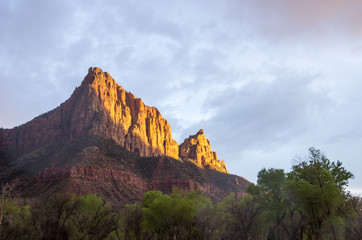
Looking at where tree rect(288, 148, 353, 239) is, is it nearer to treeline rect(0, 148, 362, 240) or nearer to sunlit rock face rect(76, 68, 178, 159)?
treeline rect(0, 148, 362, 240)

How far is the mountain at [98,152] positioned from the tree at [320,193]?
5553 centimetres

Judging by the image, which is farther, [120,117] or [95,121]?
[120,117]

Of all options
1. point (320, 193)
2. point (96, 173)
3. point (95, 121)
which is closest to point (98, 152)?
point (96, 173)

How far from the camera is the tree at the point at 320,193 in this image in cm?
2522

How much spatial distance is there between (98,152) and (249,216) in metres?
83.0

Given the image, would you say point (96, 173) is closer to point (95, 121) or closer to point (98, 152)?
point (98, 152)

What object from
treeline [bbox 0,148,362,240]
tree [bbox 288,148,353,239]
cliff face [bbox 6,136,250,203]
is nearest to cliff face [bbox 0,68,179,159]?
cliff face [bbox 6,136,250,203]

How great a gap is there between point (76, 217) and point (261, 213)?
21.9 metres

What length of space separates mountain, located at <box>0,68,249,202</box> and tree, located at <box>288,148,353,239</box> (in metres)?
55.5

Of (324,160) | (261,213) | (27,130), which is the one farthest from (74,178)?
(27,130)

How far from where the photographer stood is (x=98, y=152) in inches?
4151

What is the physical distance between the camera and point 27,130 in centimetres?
15950

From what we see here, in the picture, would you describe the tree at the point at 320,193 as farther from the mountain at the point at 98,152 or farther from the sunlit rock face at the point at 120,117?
the sunlit rock face at the point at 120,117

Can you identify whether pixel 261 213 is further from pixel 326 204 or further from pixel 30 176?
pixel 30 176
